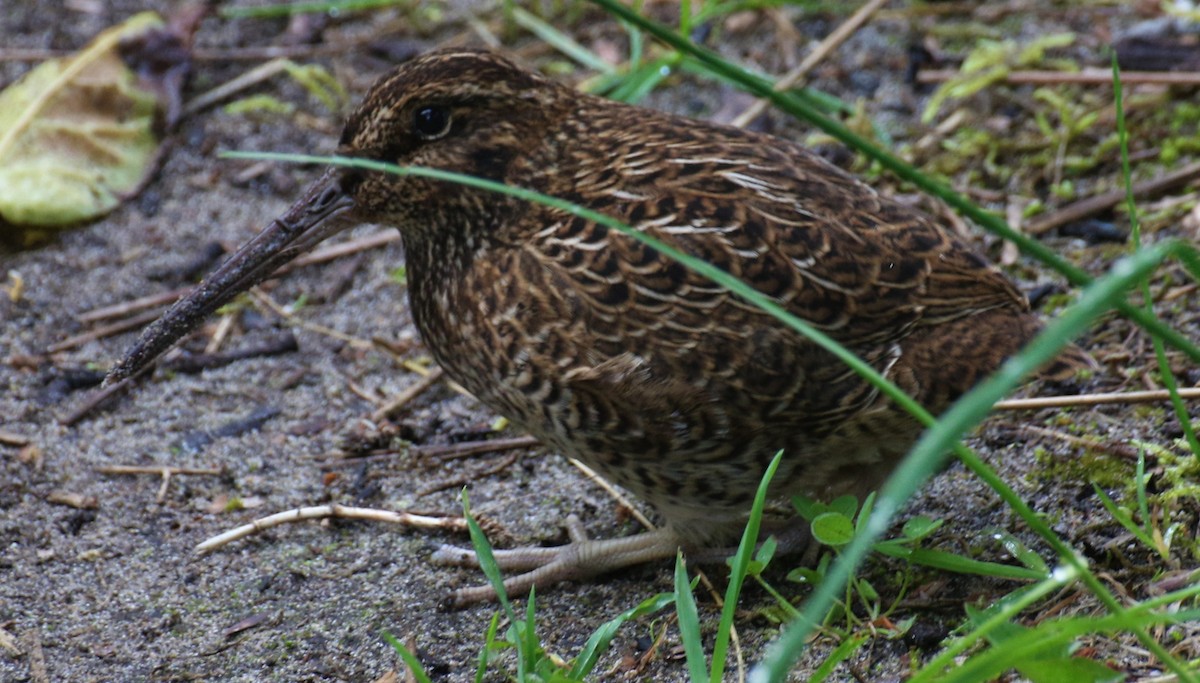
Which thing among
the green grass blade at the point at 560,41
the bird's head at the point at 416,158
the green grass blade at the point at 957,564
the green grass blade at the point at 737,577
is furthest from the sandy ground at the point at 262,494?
the green grass blade at the point at 560,41

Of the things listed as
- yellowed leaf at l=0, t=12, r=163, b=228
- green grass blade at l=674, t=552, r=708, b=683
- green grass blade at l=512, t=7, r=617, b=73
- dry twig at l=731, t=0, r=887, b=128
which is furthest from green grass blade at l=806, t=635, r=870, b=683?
yellowed leaf at l=0, t=12, r=163, b=228

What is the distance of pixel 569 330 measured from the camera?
314 centimetres

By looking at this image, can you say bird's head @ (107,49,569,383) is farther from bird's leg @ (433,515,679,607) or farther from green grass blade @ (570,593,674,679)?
green grass blade @ (570,593,674,679)

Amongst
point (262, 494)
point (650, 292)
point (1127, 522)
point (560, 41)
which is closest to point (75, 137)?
point (560, 41)

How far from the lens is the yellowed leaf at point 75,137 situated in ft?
16.6

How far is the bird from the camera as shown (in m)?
3.06

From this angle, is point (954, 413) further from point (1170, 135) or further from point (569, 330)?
point (1170, 135)

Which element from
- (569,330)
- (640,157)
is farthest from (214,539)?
(640,157)

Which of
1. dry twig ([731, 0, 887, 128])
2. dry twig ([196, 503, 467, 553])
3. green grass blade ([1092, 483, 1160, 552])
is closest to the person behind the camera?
green grass blade ([1092, 483, 1160, 552])

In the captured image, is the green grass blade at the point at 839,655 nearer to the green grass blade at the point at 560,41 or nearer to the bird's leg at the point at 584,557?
the bird's leg at the point at 584,557

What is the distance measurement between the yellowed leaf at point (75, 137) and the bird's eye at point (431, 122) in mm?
2258

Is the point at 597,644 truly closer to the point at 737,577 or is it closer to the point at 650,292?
the point at 737,577

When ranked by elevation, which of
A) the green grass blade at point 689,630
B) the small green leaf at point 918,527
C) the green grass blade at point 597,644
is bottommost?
the green grass blade at point 597,644

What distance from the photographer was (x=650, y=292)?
309 centimetres
